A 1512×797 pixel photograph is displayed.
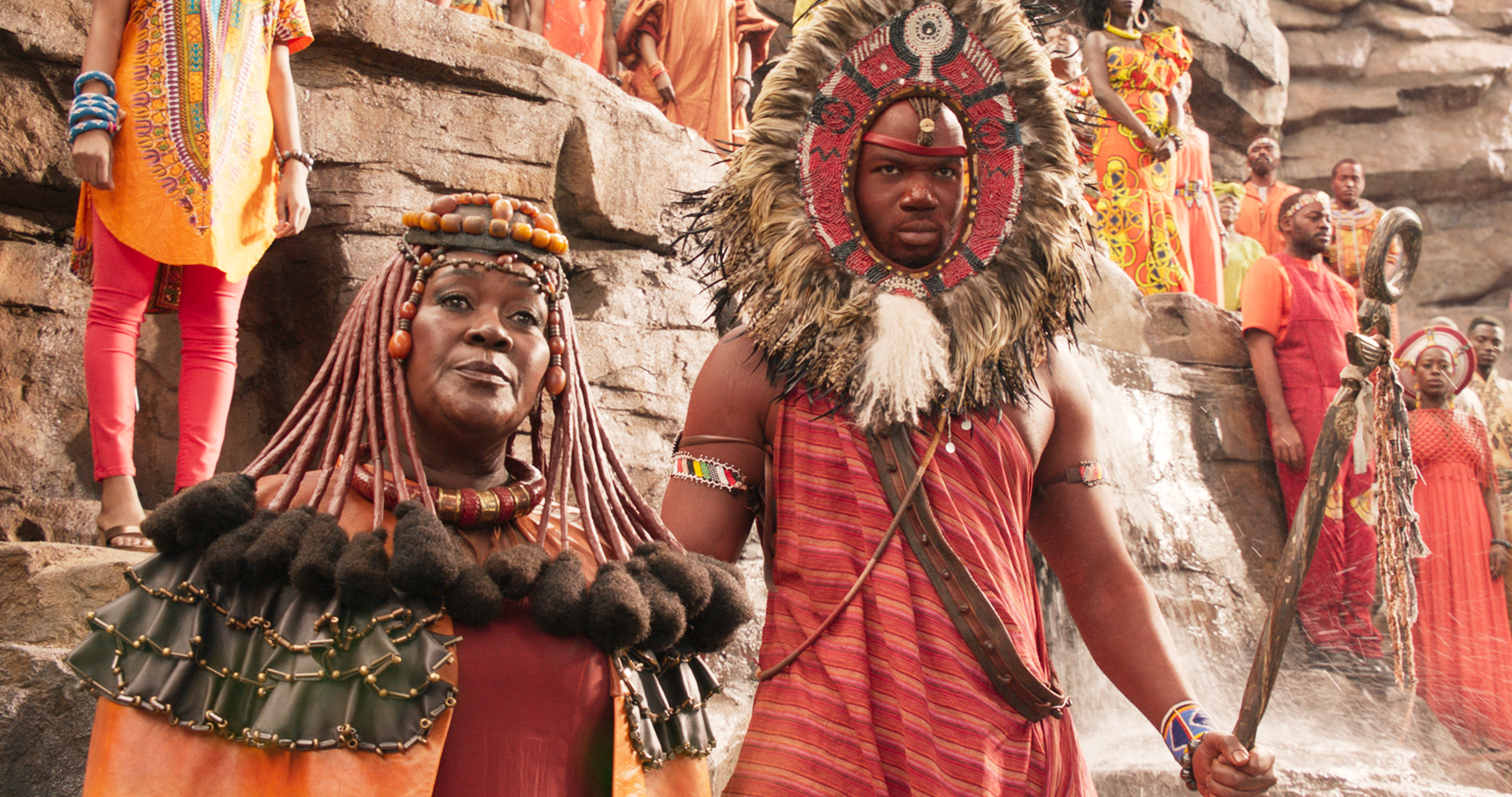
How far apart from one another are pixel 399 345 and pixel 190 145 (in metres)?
1.79

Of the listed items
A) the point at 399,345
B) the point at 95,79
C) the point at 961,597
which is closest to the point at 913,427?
the point at 961,597

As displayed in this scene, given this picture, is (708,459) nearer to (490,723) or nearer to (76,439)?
(490,723)

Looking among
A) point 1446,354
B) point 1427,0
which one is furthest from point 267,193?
point 1427,0

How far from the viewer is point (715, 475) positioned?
2.33 metres

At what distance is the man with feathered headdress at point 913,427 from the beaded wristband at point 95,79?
189 cm

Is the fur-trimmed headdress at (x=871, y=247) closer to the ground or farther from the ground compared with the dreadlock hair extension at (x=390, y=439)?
farther from the ground

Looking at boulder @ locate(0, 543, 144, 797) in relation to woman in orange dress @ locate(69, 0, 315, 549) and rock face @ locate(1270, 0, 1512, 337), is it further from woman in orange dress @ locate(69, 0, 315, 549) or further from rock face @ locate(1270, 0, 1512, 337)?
rock face @ locate(1270, 0, 1512, 337)

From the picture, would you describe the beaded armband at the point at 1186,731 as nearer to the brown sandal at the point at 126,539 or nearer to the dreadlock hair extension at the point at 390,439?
the dreadlock hair extension at the point at 390,439

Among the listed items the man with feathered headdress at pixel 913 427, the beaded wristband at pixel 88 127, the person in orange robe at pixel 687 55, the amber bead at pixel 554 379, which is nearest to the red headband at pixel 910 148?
the man with feathered headdress at pixel 913 427

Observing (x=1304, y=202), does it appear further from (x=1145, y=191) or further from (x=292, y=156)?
(x=292, y=156)

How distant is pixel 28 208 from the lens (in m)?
4.23

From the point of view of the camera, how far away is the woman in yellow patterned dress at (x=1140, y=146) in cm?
805

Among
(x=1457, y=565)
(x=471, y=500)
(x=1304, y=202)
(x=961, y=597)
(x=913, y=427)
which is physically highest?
(x=1304, y=202)

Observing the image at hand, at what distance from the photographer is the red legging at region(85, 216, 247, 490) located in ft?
10.9
